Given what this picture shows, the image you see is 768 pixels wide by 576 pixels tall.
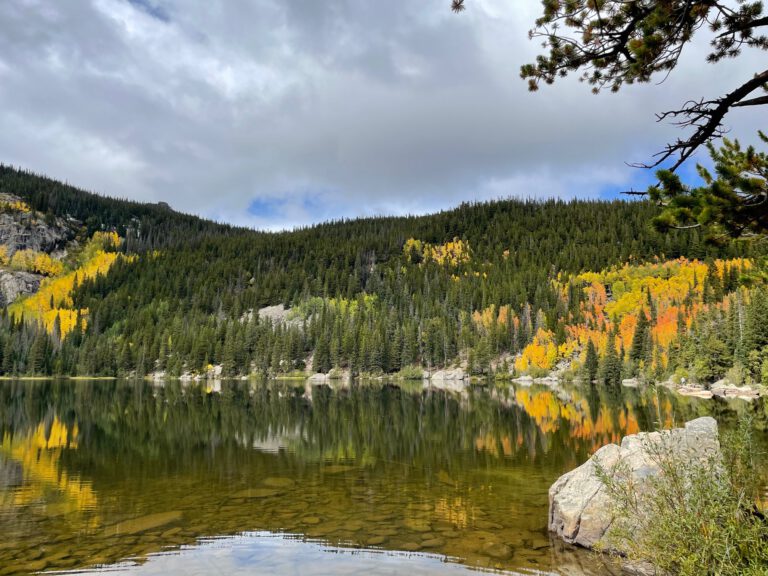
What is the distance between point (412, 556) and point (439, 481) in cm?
911

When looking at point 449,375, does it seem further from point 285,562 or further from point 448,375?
point 285,562

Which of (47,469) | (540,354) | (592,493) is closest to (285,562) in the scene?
(592,493)

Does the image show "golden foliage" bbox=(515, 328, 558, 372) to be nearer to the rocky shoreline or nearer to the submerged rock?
the rocky shoreline

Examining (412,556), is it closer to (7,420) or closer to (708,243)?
(708,243)

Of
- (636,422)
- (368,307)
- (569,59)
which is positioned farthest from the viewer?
(368,307)

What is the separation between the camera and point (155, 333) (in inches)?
6732

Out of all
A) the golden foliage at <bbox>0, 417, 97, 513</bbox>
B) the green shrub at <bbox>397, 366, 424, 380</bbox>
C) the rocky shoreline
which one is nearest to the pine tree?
the green shrub at <bbox>397, 366, 424, 380</bbox>

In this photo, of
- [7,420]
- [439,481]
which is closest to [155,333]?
[7,420]

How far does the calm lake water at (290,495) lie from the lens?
13.4 metres

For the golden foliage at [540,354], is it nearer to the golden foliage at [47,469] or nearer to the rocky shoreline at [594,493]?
the golden foliage at [47,469]

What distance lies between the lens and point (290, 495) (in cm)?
2003

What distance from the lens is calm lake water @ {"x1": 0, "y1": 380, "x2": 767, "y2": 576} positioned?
1335 centimetres

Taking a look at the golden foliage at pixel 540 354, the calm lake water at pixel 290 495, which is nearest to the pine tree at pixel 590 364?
the golden foliage at pixel 540 354

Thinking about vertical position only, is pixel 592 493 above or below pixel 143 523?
above
